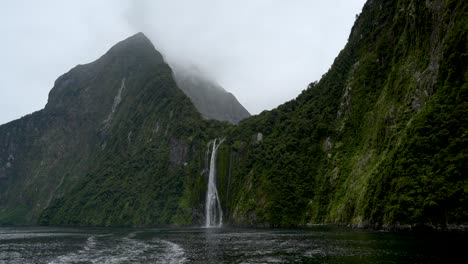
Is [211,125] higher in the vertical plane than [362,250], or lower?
higher

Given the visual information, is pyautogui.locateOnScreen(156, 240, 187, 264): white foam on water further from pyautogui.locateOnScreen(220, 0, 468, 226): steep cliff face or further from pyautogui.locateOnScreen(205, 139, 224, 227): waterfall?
pyautogui.locateOnScreen(205, 139, 224, 227): waterfall

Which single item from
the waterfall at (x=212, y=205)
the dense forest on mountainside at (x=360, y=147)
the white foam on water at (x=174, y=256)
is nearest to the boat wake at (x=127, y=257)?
the white foam on water at (x=174, y=256)

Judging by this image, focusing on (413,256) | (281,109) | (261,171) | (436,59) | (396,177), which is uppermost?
(281,109)

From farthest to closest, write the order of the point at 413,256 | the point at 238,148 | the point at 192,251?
the point at 238,148, the point at 192,251, the point at 413,256

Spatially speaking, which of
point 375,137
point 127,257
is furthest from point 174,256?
point 375,137

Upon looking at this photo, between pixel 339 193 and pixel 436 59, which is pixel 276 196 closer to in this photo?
pixel 339 193

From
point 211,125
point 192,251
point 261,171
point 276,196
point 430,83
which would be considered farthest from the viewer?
point 211,125

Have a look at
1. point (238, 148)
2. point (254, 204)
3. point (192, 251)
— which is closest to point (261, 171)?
point (254, 204)

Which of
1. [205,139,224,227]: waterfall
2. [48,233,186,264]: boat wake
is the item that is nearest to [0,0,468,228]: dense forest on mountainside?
[205,139,224,227]: waterfall
